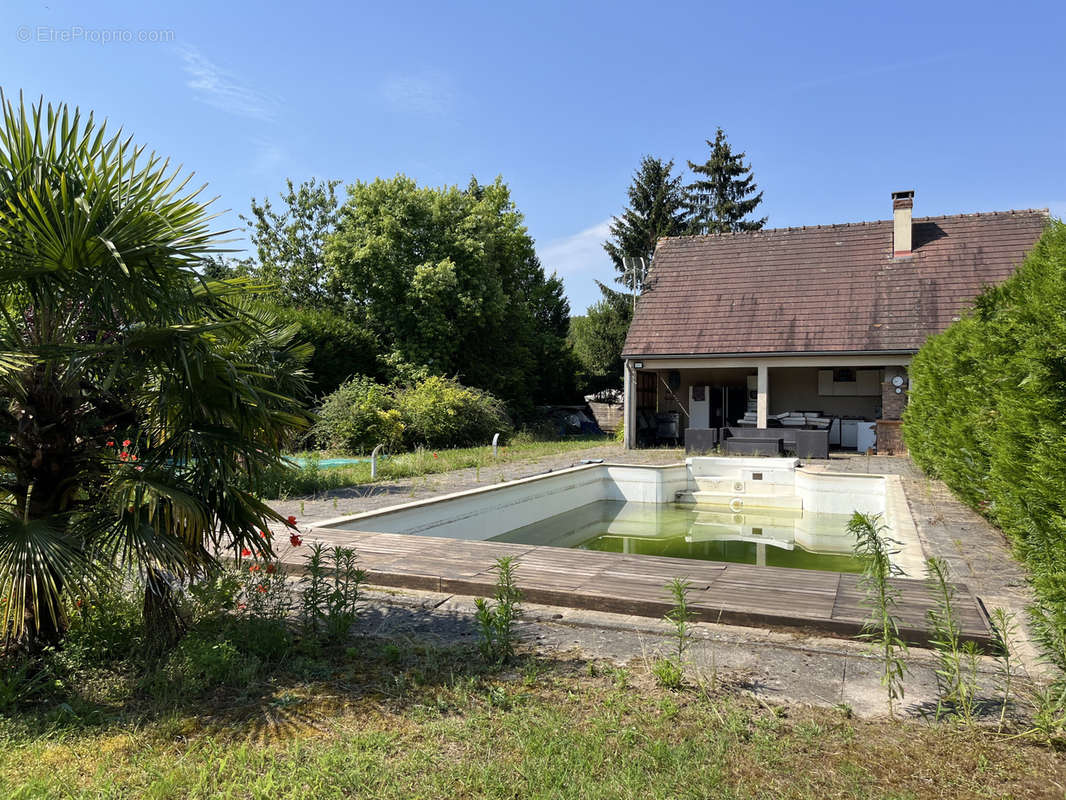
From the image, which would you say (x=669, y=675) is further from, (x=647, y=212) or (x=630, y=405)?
(x=647, y=212)

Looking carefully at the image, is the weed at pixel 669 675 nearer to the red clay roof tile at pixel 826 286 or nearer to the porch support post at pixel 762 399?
the porch support post at pixel 762 399

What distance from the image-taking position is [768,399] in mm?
20703

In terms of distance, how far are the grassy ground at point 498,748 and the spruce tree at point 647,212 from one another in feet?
106

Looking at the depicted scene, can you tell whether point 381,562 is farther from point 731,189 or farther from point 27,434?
point 731,189

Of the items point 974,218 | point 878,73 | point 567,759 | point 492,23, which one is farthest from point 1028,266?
point 974,218

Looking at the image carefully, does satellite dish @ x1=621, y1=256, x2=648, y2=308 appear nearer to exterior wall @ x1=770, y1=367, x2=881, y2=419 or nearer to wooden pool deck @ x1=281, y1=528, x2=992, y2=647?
exterior wall @ x1=770, y1=367, x2=881, y2=419

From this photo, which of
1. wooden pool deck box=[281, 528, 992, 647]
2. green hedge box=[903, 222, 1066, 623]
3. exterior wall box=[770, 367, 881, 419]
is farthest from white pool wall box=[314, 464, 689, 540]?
exterior wall box=[770, 367, 881, 419]

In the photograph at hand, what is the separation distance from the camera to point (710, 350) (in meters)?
17.8

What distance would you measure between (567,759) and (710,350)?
52.8 ft

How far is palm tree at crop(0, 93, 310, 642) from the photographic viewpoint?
3.41m

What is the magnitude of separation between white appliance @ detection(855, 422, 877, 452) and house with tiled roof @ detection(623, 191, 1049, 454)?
3 cm

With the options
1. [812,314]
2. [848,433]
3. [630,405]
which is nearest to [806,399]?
[848,433]

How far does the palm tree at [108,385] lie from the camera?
341 centimetres

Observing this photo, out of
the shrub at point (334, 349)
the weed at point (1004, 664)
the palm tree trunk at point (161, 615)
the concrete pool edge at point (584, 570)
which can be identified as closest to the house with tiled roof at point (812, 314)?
the concrete pool edge at point (584, 570)
